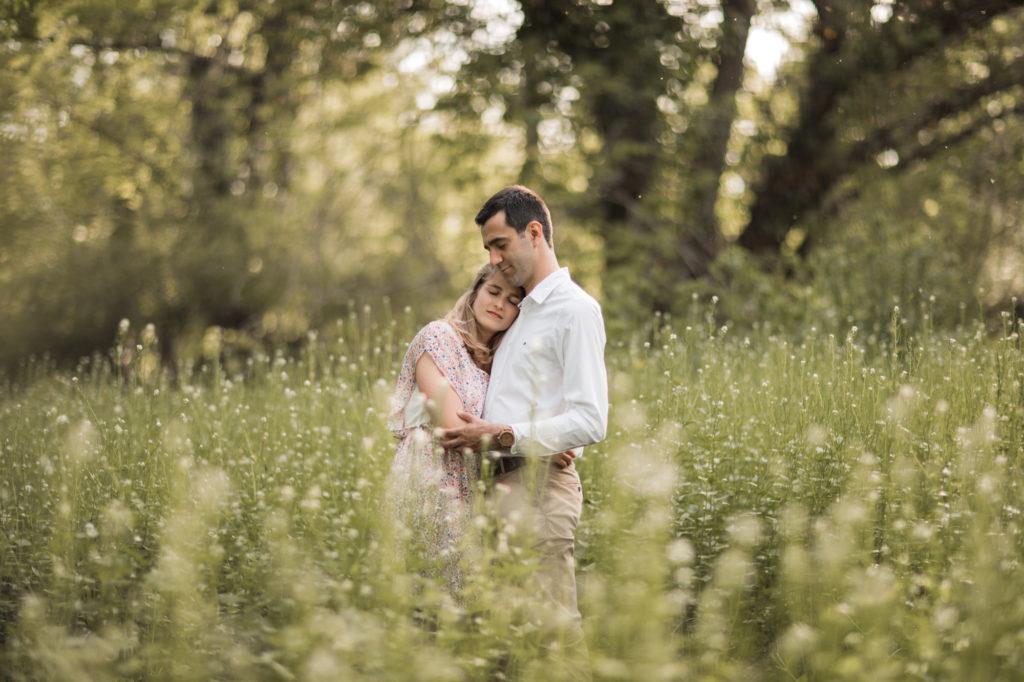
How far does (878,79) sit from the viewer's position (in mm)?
13062

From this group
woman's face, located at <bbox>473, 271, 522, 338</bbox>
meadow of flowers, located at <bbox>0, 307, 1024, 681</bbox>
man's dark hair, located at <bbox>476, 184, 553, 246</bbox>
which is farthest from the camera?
woman's face, located at <bbox>473, 271, 522, 338</bbox>

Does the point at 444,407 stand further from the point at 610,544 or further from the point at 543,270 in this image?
the point at 610,544

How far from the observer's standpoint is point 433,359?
13.6ft

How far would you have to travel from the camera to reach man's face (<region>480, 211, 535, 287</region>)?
4270 mm

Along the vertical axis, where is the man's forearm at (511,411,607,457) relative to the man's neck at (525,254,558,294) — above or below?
below

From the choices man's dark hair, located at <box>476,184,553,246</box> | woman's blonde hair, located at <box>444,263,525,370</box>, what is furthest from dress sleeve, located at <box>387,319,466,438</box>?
man's dark hair, located at <box>476,184,553,246</box>

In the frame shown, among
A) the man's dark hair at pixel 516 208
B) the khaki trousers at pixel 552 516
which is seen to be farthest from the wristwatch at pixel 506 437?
the man's dark hair at pixel 516 208

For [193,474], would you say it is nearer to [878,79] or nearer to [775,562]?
[775,562]

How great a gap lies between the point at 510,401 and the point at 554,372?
224mm

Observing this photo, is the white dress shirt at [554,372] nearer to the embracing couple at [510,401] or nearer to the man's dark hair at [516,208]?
the embracing couple at [510,401]

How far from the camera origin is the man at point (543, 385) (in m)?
3.95

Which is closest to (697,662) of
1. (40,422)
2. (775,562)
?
(775,562)

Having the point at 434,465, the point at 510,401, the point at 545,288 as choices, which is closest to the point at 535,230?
the point at 545,288

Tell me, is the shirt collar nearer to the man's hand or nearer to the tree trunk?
the man's hand
